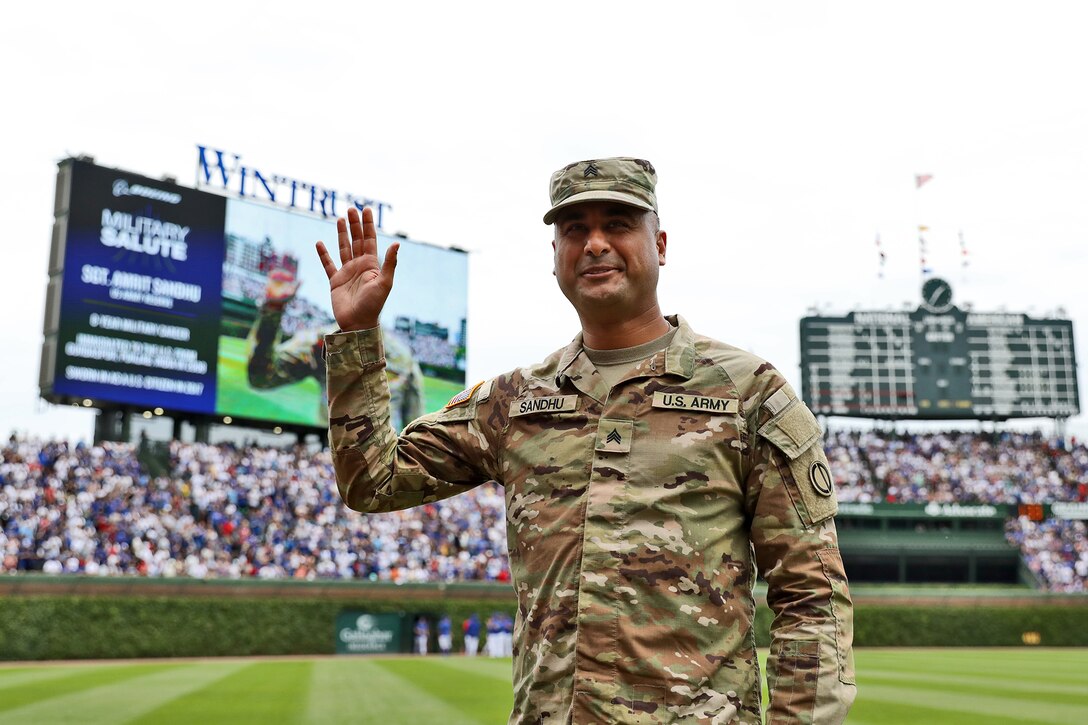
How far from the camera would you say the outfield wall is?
2448cm

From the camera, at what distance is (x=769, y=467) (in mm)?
2658

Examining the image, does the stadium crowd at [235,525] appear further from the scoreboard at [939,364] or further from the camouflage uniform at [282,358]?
the scoreboard at [939,364]

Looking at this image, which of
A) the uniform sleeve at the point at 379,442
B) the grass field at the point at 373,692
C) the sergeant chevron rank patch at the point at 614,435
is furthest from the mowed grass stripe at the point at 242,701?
the sergeant chevron rank patch at the point at 614,435

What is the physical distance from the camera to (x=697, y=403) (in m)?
2.74

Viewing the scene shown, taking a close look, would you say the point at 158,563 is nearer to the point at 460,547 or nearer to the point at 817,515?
the point at 460,547

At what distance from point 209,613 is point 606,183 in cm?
2608

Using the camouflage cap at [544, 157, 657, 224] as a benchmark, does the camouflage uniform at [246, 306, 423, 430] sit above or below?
above

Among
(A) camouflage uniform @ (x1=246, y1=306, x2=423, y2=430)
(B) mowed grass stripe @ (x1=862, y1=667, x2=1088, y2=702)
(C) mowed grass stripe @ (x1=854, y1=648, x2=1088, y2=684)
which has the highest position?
(A) camouflage uniform @ (x1=246, y1=306, x2=423, y2=430)

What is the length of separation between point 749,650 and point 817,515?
0.39 metres

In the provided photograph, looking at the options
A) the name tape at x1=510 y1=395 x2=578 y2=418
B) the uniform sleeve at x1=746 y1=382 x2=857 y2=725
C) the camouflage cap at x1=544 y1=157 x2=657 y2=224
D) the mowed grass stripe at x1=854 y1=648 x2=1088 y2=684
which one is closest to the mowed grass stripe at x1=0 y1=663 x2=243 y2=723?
the name tape at x1=510 y1=395 x2=578 y2=418

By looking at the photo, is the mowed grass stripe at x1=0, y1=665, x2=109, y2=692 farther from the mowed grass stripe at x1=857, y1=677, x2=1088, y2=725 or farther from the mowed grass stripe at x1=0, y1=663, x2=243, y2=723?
the mowed grass stripe at x1=857, y1=677, x2=1088, y2=725

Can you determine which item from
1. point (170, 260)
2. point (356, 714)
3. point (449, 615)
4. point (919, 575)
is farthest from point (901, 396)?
point (356, 714)

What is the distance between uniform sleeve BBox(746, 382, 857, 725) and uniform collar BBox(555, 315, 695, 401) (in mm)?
258

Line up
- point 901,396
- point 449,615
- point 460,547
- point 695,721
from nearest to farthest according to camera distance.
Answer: point 695,721 → point 449,615 → point 460,547 → point 901,396
